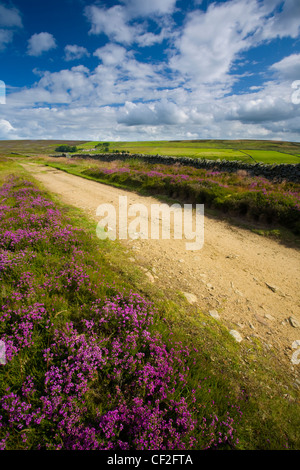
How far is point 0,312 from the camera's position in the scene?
10.4 feet

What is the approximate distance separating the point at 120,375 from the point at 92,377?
0.34 m

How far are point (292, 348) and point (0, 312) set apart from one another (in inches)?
202

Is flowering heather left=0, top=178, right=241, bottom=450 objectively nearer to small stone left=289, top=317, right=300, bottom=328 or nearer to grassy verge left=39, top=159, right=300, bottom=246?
small stone left=289, top=317, right=300, bottom=328

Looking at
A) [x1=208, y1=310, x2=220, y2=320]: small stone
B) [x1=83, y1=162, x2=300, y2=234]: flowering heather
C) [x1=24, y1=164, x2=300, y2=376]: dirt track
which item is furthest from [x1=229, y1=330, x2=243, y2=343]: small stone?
[x1=83, y1=162, x2=300, y2=234]: flowering heather

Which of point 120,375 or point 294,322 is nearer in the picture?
point 120,375

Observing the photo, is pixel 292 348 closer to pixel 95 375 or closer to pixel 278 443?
pixel 278 443

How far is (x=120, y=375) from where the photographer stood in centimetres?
260

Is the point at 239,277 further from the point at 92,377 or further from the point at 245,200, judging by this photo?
the point at 245,200

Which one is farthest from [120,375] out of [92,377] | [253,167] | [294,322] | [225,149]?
[225,149]

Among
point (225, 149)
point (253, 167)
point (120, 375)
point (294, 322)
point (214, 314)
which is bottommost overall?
point (294, 322)

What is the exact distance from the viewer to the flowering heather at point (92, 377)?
7.00ft

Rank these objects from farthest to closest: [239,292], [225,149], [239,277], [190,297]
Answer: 1. [225,149]
2. [239,277]
3. [239,292]
4. [190,297]

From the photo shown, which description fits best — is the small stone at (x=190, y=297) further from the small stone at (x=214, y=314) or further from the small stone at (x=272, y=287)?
the small stone at (x=272, y=287)
